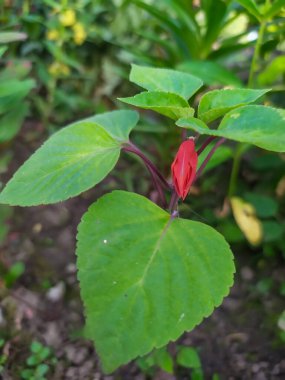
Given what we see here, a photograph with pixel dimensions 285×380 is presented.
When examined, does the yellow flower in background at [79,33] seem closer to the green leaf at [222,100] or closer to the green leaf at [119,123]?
the green leaf at [119,123]

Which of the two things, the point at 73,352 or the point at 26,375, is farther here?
the point at 73,352

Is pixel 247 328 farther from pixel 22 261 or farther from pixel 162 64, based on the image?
pixel 162 64

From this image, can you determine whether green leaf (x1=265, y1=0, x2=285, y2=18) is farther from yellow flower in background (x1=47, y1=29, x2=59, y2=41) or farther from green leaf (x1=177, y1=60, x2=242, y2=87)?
yellow flower in background (x1=47, y1=29, x2=59, y2=41)

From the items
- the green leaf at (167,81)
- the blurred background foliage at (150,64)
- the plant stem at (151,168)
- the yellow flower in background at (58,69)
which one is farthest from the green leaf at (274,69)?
the yellow flower in background at (58,69)

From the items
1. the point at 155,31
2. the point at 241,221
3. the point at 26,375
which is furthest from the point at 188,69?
the point at 26,375

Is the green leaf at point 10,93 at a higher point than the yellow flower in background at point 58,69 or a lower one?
higher

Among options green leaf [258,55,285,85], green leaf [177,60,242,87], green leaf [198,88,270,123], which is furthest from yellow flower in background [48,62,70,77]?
green leaf [198,88,270,123]

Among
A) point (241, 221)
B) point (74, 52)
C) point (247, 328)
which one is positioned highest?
point (74, 52)
